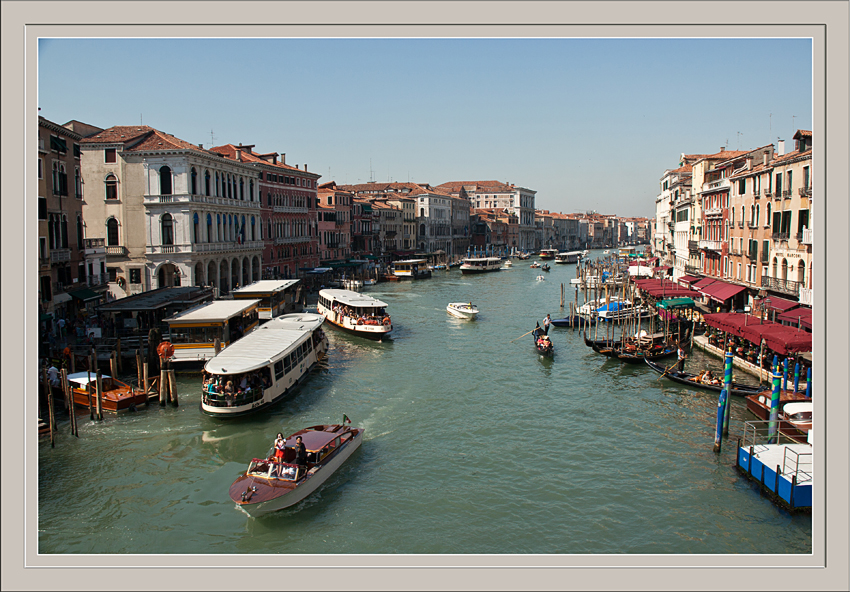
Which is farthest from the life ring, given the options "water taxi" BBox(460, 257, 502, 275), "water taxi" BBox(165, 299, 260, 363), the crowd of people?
"water taxi" BBox(460, 257, 502, 275)

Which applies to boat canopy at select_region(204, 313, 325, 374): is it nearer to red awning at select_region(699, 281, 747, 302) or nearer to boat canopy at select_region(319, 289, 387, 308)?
boat canopy at select_region(319, 289, 387, 308)

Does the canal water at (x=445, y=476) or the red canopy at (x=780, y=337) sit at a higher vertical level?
the red canopy at (x=780, y=337)

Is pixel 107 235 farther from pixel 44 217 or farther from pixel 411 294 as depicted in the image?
pixel 411 294

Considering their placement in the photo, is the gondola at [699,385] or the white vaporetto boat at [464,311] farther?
the white vaporetto boat at [464,311]

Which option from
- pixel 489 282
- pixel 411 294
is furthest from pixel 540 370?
pixel 489 282

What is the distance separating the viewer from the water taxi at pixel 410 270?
56125 millimetres

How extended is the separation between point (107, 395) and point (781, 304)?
1962cm

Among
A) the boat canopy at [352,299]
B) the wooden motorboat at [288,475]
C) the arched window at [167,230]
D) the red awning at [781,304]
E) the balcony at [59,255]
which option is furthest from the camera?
the arched window at [167,230]

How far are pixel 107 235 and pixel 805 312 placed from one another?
89.3 ft

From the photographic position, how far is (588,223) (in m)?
154

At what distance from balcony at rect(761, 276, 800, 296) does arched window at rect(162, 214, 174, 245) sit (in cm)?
2420

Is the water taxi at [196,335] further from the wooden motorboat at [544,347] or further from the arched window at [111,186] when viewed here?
the arched window at [111,186]

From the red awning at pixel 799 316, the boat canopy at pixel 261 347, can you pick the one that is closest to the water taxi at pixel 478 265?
the boat canopy at pixel 261 347

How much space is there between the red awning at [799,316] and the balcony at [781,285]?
1.47 metres
